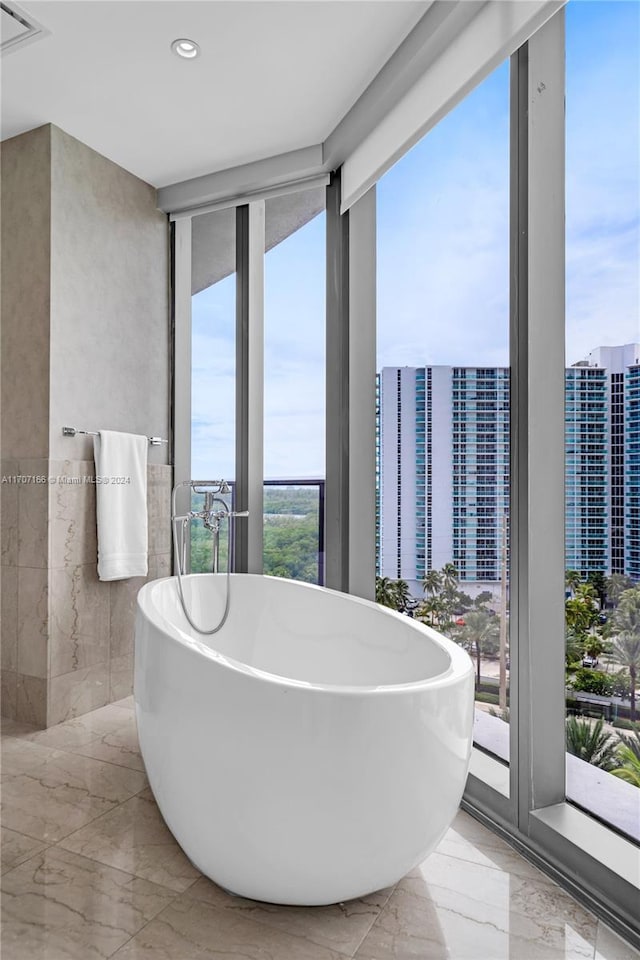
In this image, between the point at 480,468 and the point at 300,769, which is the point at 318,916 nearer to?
the point at 300,769

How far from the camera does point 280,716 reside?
129 cm

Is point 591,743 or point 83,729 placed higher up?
point 591,743

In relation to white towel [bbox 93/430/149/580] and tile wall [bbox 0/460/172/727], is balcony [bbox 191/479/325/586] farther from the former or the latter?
tile wall [bbox 0/460/172/727]

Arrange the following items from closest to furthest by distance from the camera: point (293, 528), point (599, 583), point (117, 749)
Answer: point (599, 583) → point (117, 749) → point (293, 528)

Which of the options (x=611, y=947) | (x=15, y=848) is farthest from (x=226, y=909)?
(x=611, y=947)

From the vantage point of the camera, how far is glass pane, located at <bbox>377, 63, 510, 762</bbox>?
2.07 meters

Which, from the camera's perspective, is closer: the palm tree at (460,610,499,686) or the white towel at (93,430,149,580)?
the palm tree at (460,610,499,686)

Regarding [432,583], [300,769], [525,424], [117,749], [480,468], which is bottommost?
[117,749]

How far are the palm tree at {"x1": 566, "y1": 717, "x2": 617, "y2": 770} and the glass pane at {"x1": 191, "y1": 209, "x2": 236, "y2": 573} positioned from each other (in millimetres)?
1928

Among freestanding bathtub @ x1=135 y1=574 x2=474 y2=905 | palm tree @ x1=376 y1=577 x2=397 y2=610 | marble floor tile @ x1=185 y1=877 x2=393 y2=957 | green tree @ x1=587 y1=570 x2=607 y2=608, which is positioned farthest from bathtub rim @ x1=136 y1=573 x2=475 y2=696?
palm tree @ x1=376 y1=577 x2=397 y2=610

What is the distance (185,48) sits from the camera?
7.09 ft

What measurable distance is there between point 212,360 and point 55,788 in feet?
6.89

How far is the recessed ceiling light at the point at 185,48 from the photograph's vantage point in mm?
2133

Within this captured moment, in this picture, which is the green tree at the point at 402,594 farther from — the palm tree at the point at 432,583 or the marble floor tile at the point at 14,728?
the marble floor tile at the point at 14,728
